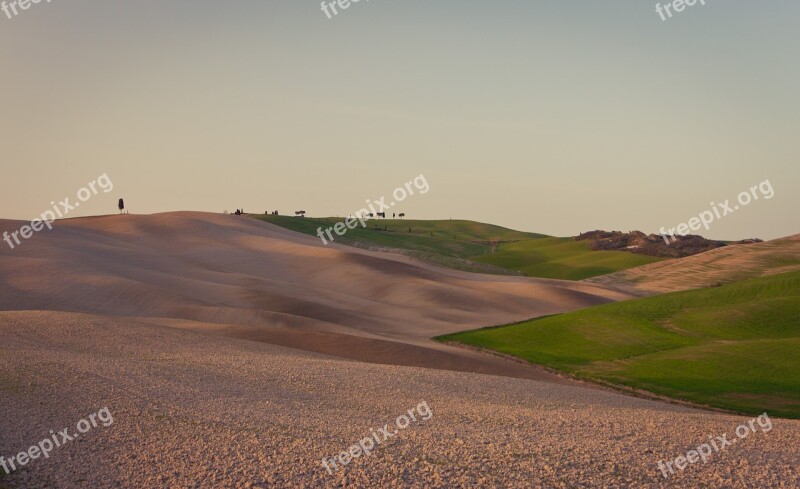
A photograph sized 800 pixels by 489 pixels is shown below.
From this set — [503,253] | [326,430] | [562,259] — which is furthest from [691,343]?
[503,253]

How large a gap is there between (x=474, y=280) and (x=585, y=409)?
63231 millimetres

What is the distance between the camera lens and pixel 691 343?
4697cm

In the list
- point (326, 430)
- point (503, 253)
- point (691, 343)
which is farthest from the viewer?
point (503, 253)

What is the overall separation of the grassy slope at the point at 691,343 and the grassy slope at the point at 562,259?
199 feet

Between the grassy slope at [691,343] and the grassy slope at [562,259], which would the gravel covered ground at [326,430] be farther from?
the grassy slope at [562,259]

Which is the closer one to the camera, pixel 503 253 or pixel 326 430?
pixel 326 430

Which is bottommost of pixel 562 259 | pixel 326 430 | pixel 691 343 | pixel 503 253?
pixel 691 343

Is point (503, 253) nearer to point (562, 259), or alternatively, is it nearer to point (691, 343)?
point (562, 259)

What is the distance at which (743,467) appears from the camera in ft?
59.3

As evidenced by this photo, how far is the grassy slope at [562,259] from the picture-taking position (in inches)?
4719

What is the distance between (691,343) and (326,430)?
109 feet

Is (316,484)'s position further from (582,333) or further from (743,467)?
(582,333)

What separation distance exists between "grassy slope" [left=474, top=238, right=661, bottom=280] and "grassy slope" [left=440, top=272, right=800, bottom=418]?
60696mm

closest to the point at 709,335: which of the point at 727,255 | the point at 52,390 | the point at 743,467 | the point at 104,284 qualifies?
the point at 743,467
